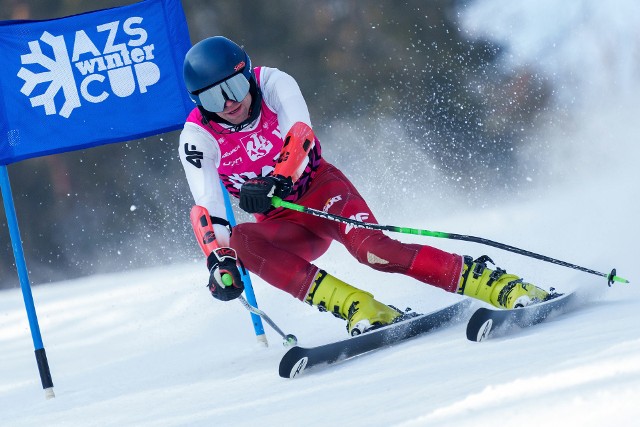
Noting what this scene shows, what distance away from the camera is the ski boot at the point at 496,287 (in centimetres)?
292

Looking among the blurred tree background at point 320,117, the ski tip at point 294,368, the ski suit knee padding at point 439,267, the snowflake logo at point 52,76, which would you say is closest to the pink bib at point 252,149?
the ski suit knee padding at point 439,267

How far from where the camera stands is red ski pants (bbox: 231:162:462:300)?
10.2 feet

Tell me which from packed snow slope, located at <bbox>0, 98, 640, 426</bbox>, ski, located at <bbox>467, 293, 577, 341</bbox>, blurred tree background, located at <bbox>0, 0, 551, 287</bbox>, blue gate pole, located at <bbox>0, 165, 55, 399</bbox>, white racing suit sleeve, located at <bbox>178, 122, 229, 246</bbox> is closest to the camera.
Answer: packed snow slope, located at <bbox>0, 98, 640, 426</bbox>

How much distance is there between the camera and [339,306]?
124 inches

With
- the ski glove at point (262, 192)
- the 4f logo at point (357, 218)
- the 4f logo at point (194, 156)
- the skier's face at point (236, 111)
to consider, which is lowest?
the 4f logo at point (357, 218)

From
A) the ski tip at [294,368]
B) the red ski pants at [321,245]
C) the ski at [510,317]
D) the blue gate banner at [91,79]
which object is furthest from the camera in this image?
the blue gate banner at [91,79]

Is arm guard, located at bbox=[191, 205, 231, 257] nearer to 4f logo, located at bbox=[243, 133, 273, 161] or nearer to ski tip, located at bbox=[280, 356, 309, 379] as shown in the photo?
4f logo, located at bbox=[243, 133, 273, 161]

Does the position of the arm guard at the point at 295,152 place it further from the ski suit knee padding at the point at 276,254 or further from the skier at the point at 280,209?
the ski suit knee padding at the point at 276,254

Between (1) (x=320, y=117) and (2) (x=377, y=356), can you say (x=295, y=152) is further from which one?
(1) (x=320, y=117)

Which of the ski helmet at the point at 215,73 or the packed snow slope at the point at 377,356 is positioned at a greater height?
the ski helmet at the point at 215,73

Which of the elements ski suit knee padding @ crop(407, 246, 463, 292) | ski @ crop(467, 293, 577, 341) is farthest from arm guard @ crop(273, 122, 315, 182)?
ski @ crop(467, 293, 577, 341)

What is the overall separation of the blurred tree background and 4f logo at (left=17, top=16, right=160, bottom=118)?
6.12 meters

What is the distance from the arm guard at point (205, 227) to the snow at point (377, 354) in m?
0.46

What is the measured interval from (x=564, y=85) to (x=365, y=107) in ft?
7.84
